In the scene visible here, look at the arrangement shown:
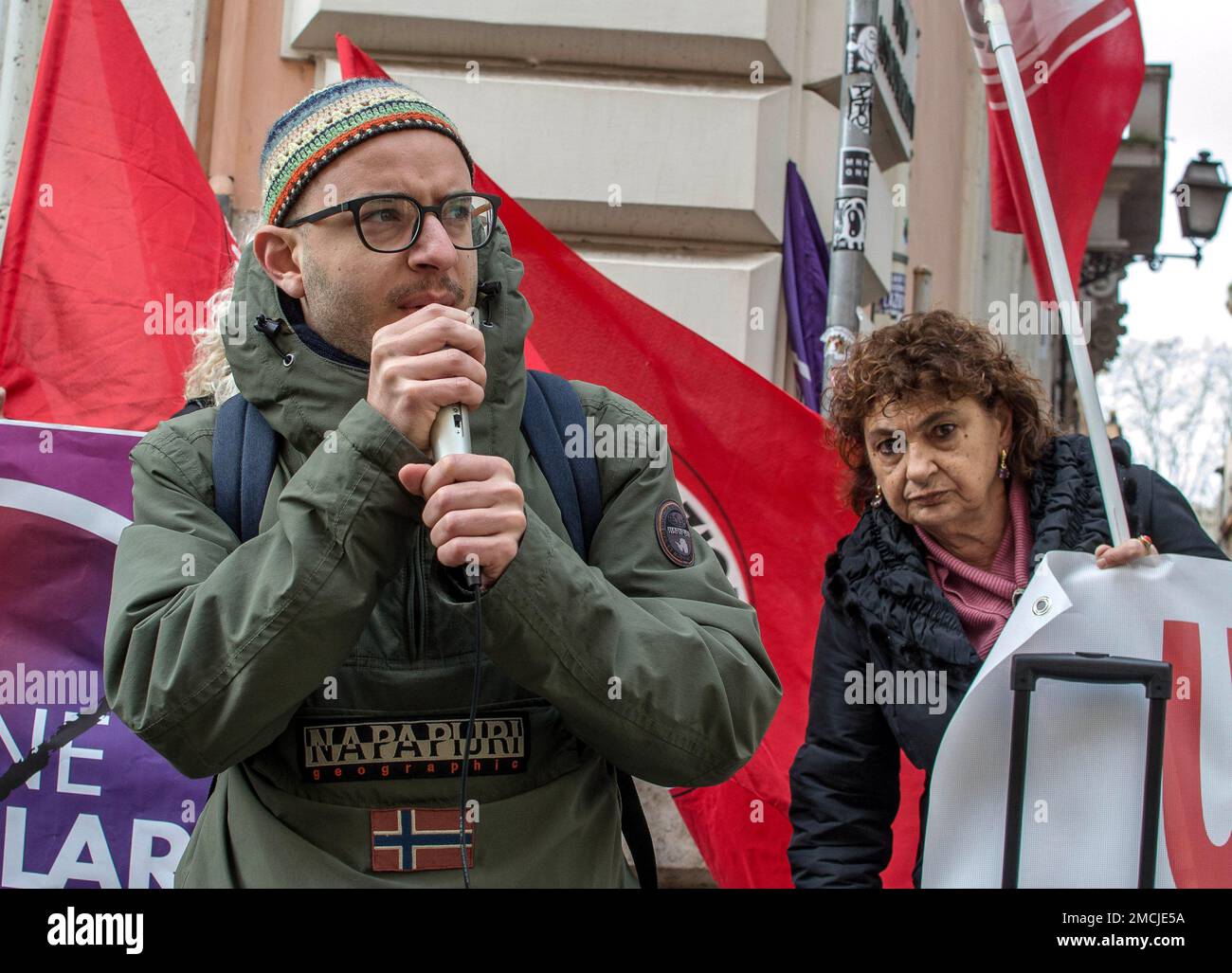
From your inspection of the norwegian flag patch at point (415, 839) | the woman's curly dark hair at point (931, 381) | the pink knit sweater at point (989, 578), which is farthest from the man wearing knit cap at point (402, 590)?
the woman's curly dark hair at point (931, 381)

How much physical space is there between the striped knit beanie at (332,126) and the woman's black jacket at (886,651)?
1.36m

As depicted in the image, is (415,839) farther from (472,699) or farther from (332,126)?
(332,126)

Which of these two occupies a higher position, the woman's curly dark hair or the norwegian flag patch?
the woman's curly dark hair

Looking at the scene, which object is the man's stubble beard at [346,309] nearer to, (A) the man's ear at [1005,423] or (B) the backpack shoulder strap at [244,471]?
(B) the backpack shoulder strap at [244,471]

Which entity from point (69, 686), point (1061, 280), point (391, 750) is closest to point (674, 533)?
point (391, 750)

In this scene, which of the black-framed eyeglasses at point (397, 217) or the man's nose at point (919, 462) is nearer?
the black-framed eyeglasses at point (397, 217)

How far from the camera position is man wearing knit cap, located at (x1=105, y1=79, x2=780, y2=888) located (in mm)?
1747

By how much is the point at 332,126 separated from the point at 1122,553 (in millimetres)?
1466

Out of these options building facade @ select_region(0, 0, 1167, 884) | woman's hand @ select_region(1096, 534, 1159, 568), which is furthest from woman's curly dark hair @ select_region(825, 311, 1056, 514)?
building facade @ select_region(0, 0, 1167, 884)

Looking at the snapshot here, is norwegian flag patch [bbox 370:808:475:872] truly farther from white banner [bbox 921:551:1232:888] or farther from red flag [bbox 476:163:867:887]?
red flag [bbox 476:163:867:887]

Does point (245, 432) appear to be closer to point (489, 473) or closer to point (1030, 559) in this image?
point (489, 473)

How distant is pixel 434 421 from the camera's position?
5.83 feet

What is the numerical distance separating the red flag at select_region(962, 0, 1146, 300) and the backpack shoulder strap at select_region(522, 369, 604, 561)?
5.50 feet

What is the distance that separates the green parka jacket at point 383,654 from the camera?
5.74 ft
